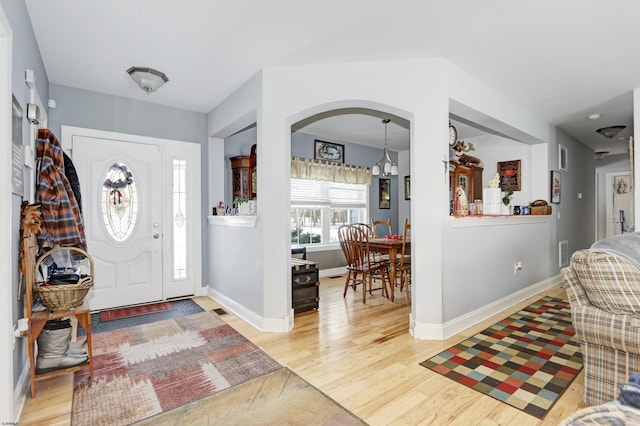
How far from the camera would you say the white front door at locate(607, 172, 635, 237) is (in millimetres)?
7418

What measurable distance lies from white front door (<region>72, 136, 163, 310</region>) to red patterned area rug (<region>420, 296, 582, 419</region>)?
3.30m

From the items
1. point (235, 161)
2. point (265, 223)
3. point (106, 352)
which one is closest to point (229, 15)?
point (265, 223)

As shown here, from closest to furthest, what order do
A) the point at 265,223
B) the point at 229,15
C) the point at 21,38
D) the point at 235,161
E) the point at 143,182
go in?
the point at 21,38
the point at 229,15
the point at 265,223
the point at 143,182
the point at 235,161

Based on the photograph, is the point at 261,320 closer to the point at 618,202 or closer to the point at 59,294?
the point at 59,294

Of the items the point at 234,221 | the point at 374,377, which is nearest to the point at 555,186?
the point at 374,377

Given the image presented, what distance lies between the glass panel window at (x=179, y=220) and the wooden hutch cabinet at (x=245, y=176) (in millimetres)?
628

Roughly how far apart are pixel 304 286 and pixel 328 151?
279 centimetres

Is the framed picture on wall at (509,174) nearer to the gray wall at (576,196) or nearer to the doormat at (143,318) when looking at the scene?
the gray wall at (576,196)

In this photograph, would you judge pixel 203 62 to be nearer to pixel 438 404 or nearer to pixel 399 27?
pixel 399 27

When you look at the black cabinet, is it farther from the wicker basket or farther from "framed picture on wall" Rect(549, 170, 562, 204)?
"framed picture on wall" Rect(549, 170, 562, 204)

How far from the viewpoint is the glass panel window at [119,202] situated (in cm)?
382

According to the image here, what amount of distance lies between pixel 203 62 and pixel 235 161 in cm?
158

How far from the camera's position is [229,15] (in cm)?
231

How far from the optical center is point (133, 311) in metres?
3.74
